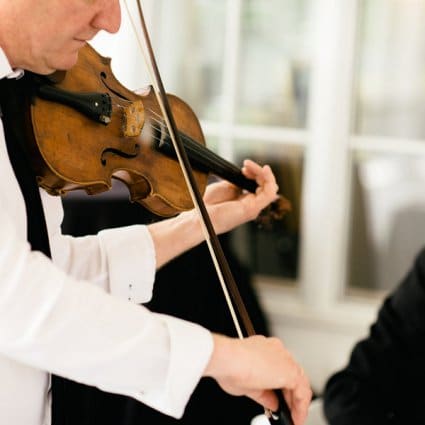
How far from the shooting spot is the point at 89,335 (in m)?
0.73

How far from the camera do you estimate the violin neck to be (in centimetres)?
117

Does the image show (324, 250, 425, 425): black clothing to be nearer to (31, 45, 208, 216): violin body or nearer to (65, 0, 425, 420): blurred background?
(31, 45, 208, 216): violin body

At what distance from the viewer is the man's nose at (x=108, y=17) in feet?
2.85

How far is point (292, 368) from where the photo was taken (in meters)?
0.76

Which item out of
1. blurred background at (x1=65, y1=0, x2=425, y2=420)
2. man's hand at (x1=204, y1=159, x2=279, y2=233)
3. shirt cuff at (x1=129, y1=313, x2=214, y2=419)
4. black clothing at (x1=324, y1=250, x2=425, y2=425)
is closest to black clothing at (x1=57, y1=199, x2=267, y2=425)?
blurred background at (x1=65, y1=0, x2=425, y2=420)

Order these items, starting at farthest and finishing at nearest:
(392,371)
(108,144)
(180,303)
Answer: (180,303) → (392,371) → (108,144)

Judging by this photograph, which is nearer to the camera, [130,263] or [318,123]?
[130,263]

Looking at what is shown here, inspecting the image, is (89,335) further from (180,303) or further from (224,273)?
(180,303)

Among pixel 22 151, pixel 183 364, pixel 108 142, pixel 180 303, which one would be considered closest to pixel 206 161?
pixel 108 142

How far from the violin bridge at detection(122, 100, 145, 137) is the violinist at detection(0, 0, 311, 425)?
0.20 metres

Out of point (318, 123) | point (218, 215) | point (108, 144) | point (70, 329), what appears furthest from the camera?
point (318, 123)

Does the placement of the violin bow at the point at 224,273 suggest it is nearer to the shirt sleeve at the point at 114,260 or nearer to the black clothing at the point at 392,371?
the shirt sleeve at the point at 114,260

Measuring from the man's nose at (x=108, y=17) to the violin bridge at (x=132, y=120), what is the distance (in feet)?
0.70

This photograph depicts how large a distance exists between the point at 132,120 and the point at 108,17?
24cm
